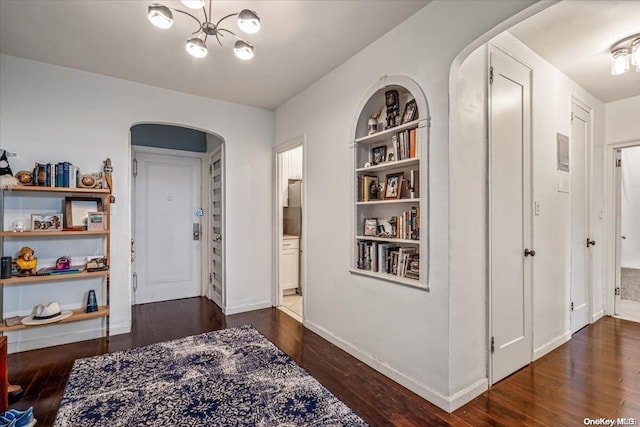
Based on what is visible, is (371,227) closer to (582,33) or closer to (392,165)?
(392,165)

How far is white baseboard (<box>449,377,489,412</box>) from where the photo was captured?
2037 mm

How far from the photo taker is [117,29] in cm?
251

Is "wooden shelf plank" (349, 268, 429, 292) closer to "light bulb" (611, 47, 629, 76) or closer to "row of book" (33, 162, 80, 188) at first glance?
"light bulb" (611, 47, 629, 76)

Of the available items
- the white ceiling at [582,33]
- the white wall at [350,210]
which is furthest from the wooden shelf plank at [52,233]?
the white ceiling at [582,33]

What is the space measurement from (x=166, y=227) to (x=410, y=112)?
12.7 feet

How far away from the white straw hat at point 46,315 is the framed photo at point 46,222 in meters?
0.73

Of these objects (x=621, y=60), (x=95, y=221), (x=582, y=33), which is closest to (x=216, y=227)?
(x=95, y=221)

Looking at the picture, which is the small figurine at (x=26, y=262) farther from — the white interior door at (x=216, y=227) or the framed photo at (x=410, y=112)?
the framed photo at (x=410, y=112)

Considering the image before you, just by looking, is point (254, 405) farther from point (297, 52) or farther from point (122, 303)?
point (297, 52)

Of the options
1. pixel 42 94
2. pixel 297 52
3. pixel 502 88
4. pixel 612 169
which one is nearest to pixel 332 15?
pixel 297 52

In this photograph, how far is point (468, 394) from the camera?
213 cm

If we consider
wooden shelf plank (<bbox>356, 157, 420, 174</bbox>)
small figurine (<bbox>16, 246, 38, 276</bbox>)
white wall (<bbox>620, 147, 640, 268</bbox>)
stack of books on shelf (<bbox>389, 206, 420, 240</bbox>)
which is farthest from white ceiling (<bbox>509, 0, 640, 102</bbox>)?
small figurine (<bbox>16, 246, 38, 276</bbox>)

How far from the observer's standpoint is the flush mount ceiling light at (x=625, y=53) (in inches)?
96.7

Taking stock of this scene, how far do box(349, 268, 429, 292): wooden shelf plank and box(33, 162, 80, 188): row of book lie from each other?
287cm
